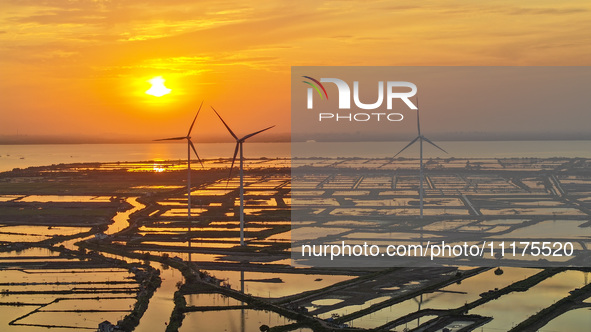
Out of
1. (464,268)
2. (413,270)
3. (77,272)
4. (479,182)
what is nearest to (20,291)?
(77,272)

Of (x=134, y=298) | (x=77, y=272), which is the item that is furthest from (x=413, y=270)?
(x=77, y=272)

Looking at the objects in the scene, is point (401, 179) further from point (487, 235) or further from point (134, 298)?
point (134, 298)

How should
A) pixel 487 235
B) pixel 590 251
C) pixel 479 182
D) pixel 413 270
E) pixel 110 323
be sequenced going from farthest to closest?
pixel 479 182, pixel 487 235, pixel 590 251, pixel 413 270, pixel 110 323

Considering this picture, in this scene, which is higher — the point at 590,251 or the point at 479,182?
the point at 479,182

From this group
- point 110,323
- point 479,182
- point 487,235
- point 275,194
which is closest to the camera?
point 110,323

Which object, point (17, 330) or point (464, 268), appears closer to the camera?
point (17, 330)

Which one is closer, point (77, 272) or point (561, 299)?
point (561, 299)

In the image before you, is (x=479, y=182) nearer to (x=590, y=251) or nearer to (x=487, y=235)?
(x=487, y=235)

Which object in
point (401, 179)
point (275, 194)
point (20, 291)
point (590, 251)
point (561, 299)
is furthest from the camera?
point (401, 179)

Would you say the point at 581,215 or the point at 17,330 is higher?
the point at 581,215
